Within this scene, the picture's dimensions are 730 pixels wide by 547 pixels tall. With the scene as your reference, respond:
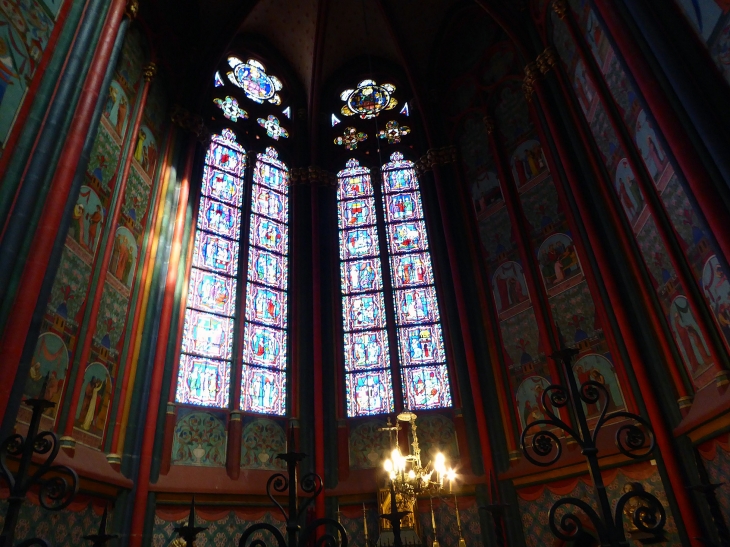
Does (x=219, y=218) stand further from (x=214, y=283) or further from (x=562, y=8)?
(x=562, y=8)

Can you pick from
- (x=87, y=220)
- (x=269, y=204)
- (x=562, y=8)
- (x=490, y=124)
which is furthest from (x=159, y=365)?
(x=562, y=8)

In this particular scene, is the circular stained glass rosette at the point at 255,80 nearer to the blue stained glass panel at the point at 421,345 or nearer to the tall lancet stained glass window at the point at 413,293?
the tall lancet stained glass window at the point at 413,293

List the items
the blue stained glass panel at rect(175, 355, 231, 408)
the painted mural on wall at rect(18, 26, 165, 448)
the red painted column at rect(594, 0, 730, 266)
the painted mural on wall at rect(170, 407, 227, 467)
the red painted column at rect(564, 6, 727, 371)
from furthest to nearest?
the blue stained glass panel at rect(175, 355, 231, 408)
the painted mural on wall at rect(170, 407, 227, 467)
the painted mural on wall at rect(18, 26, 165, 448)
the red painted column at rect(564, 6, 727, 371)
the red painted column at rect(594, 0, 730, 266)

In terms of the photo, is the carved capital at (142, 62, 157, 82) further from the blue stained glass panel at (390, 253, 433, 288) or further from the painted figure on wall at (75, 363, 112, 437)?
the blue stained glass panel at (390, 253, 433, 288)

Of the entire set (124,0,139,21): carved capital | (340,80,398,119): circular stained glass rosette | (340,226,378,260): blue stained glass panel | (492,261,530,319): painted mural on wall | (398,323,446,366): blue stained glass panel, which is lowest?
(398,323,446,366): blue stained glass panel

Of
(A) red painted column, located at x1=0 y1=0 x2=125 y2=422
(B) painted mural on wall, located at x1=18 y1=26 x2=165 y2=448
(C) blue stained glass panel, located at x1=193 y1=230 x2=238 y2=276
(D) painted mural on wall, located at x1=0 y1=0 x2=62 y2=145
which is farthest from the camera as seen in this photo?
(C) blue stained glass panel, located at x1=193 y1=230 x2=238 y2=276

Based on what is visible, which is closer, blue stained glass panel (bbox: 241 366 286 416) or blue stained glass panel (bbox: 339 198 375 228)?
blue stained glass panel (bbox: 241 366 286 416)

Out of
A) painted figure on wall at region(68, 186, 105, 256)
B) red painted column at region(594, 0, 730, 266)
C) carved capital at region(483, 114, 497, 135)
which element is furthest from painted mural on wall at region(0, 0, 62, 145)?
carved capital at region(483, 114, 497, 135)

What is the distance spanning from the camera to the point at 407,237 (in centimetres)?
1384

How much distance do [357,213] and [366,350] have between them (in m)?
3.82

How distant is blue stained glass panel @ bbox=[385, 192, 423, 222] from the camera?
46.5 feet

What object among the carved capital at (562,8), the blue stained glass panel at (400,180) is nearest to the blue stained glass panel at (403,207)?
the blue stained glass panel at (400,180)

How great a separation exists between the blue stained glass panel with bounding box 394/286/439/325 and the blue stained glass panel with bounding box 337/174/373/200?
10.2 ft

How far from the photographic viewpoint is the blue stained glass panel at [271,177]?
14.2m
